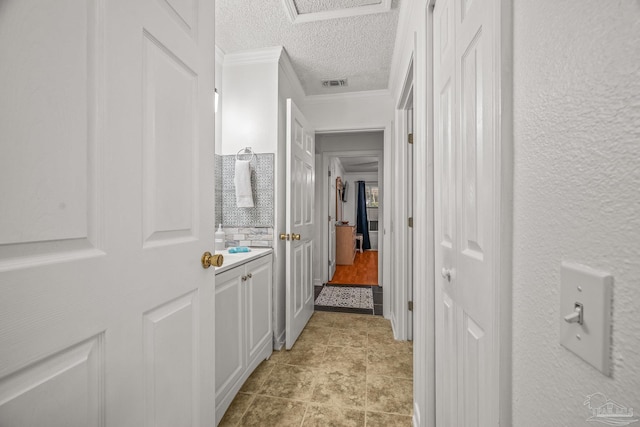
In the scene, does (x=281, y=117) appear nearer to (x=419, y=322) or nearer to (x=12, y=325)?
(x=419, y=322)

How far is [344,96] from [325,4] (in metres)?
1.29

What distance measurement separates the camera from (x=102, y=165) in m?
0.58

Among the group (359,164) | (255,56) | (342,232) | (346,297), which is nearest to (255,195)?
(255,56)

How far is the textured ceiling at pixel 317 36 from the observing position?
1.81 metres

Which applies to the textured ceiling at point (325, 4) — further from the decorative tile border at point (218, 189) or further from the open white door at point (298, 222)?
the decorative tile border at point (218, 189)

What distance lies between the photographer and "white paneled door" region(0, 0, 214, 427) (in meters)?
0.44

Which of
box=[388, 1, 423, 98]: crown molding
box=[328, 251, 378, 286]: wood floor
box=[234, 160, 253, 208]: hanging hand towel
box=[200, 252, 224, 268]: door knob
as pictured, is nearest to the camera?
box=[200, 252, 224, 268]: door knob

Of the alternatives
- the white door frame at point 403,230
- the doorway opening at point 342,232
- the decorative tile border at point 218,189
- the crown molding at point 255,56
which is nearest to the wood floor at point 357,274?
the doorway opening at point 342,232

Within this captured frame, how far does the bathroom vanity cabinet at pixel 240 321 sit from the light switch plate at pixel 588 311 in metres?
1.37

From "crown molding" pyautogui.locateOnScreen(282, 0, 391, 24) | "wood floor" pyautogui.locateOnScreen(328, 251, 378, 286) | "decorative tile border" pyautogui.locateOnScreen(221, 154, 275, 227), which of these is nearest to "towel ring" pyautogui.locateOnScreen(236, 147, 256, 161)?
"decorative tile border" pyautogui.locateOnScreen(221, 154, 275, 227)

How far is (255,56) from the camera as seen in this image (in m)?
2.25

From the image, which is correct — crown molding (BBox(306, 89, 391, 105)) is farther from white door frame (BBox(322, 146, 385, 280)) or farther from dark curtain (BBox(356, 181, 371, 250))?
dark curtain (BBox(356, 181, 371, 250))

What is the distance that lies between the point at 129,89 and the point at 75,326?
0.52 m

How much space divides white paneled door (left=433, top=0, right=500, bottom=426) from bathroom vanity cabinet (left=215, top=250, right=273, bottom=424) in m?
1.08
